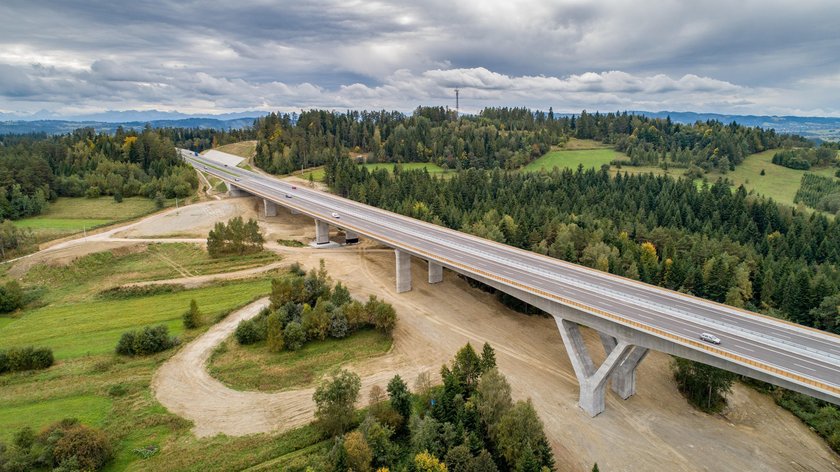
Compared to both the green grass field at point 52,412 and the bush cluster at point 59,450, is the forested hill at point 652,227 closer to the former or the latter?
the green grass field at point 52,412

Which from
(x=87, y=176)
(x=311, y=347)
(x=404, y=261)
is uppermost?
(x=87, y=176)

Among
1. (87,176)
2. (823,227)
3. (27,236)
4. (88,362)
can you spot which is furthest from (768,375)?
(87,176)

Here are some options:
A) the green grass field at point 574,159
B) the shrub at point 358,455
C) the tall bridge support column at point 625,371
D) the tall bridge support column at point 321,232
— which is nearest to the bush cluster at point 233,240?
the tall bridge support column at point 321,232

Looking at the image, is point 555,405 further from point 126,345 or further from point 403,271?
point 126,345

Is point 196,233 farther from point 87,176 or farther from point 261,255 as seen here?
point 87,176

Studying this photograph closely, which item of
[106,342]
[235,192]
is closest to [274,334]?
→ [106,342]

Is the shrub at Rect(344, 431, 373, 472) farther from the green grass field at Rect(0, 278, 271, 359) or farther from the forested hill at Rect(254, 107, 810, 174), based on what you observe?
the forested hill at Rect(254, 107, 810, 174)

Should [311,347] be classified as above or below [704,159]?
below
